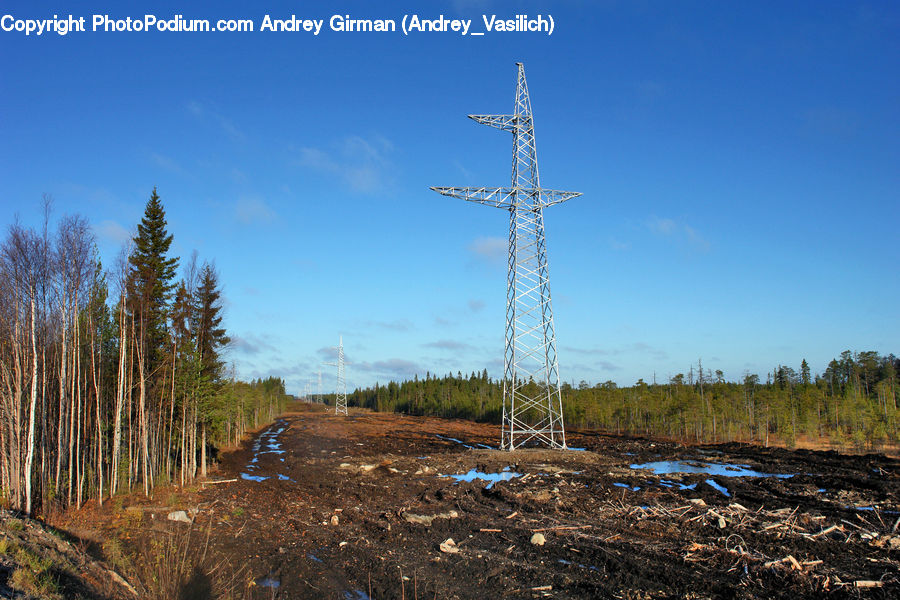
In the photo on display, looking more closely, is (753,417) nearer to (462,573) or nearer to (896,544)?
(896,544)

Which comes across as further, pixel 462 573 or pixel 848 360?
pixel 848 360

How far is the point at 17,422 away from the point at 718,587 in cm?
1722

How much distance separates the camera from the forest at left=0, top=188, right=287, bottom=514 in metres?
14.3

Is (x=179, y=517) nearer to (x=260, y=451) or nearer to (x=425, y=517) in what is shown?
(x=425, y=517)

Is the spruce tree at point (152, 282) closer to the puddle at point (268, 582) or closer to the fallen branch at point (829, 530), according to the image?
the puddle at point (268, 582)

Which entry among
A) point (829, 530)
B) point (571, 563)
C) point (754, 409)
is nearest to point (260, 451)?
point (571, 563)

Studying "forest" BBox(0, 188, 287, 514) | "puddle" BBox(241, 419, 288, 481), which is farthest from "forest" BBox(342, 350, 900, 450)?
"forest" BBox(0, 188, 287, 514)

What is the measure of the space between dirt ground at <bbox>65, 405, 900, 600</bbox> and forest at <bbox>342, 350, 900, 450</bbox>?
79.4ft

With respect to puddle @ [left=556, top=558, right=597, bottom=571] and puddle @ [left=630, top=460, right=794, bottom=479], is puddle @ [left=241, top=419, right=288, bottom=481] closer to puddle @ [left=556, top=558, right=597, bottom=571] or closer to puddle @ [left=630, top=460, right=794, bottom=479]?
puddle @ [left=556, top=558, right=597, bottom=571]

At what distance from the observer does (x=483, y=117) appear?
92.6 ft

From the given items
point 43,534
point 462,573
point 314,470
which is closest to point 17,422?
point 43,534

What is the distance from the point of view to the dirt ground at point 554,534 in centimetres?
960

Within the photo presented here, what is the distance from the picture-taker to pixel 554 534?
13141 millimetres

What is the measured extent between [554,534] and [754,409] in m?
50.1
